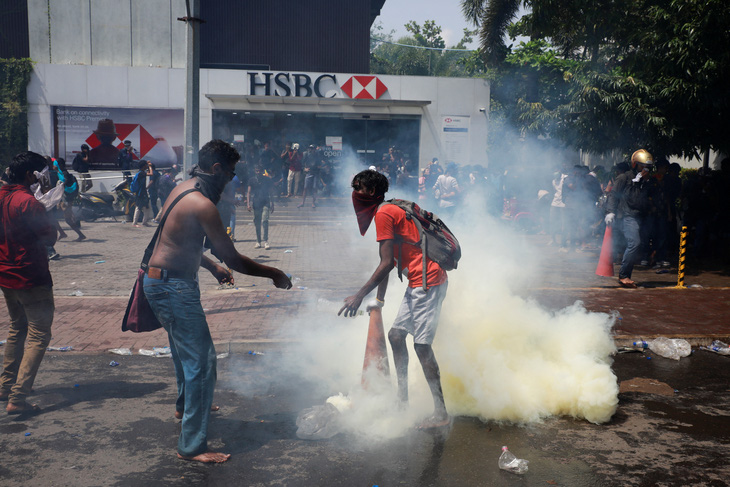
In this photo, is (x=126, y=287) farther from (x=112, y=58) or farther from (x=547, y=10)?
(x=112, y=58)

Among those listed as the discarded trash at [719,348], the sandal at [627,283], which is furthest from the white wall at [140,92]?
the discarded trash at [719,348]

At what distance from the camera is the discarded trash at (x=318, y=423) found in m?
4.27

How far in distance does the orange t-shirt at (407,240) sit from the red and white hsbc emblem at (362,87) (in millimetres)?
19941

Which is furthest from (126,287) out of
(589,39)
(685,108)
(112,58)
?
(112,58)

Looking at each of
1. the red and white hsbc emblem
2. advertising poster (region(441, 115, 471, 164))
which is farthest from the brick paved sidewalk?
the red and white hsbc emblem

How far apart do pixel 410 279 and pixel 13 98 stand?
23159mm

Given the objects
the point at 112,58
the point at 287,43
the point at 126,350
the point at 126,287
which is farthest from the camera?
the point at 287,43

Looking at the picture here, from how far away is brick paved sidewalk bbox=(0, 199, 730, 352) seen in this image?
22.6ft

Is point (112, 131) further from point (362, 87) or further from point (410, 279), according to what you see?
point (410, 279)

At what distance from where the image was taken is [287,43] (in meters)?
26.3

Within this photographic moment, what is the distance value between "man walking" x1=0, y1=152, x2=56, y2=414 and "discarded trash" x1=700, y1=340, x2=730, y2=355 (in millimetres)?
6467

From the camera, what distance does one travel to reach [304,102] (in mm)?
23297

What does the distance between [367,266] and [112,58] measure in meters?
17.3

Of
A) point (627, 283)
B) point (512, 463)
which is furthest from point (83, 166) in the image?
point (512, 463)
